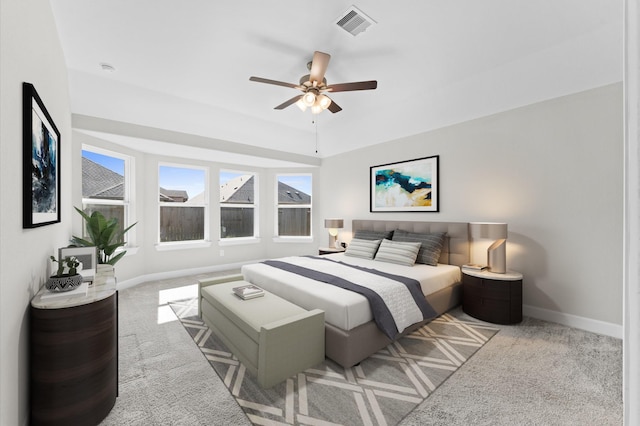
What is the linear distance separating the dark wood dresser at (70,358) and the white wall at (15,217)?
0.06 metres

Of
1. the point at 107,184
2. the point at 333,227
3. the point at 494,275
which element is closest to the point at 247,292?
the point at 494,275

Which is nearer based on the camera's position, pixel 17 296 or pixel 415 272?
pixel 17 296

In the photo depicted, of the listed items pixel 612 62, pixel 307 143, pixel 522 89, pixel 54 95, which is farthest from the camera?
pixel 307 143

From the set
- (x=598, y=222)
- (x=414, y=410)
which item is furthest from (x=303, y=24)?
(x=598, y=222)

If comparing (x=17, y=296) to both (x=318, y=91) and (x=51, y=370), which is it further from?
(x=318, y=91)

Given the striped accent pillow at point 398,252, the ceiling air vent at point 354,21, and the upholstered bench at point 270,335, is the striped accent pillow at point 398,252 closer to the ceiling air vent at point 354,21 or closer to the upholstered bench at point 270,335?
the upholstered bench at point 270,335

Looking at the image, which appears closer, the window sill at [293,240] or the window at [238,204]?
the window at [238,204]

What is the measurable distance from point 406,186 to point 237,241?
372 centimetres

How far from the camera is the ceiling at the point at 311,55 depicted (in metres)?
2.25

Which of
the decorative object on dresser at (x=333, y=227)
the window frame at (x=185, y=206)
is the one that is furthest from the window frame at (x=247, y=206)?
the decorative object on dresser at (x=333, y=227)

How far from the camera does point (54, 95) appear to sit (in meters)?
2.21

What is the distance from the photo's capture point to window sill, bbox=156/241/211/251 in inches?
198

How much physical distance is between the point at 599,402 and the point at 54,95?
15.1 feet

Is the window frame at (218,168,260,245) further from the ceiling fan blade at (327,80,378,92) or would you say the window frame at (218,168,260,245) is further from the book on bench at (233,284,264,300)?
the ceiling fan blade at (327,80,378,92)
